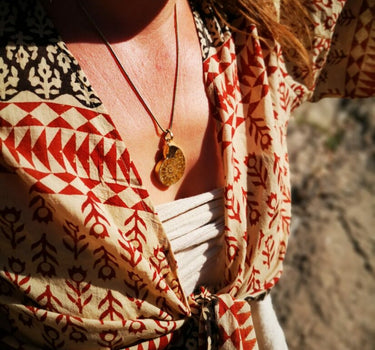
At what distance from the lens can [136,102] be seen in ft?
3.19

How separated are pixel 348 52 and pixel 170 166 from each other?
0.65m

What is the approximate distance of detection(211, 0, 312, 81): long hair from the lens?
1.09 meters

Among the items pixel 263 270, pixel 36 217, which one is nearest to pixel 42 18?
pixel 36 217

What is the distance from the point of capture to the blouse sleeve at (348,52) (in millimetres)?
1260

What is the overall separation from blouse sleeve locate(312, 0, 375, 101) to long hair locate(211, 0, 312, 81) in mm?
48

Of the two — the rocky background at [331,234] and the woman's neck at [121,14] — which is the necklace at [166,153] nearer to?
the woman's neck at [121,14]

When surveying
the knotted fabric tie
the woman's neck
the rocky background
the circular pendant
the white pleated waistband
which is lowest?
the rocky background

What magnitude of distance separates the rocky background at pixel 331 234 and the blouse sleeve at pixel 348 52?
47.1 inches

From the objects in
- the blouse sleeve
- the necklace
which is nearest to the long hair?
the blouse sleeve

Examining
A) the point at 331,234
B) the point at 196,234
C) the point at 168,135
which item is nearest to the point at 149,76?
the point at 168,135

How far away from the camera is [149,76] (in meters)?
1.01

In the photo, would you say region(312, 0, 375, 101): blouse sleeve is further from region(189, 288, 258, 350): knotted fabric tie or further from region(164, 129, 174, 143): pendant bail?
region(189, 288, 258, 350): knotted fabric tie

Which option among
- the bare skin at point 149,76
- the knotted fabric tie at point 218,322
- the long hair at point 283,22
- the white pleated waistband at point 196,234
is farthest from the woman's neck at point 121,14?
the knotted fabric tie at point 218,322

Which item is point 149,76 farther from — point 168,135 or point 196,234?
point 196,234
